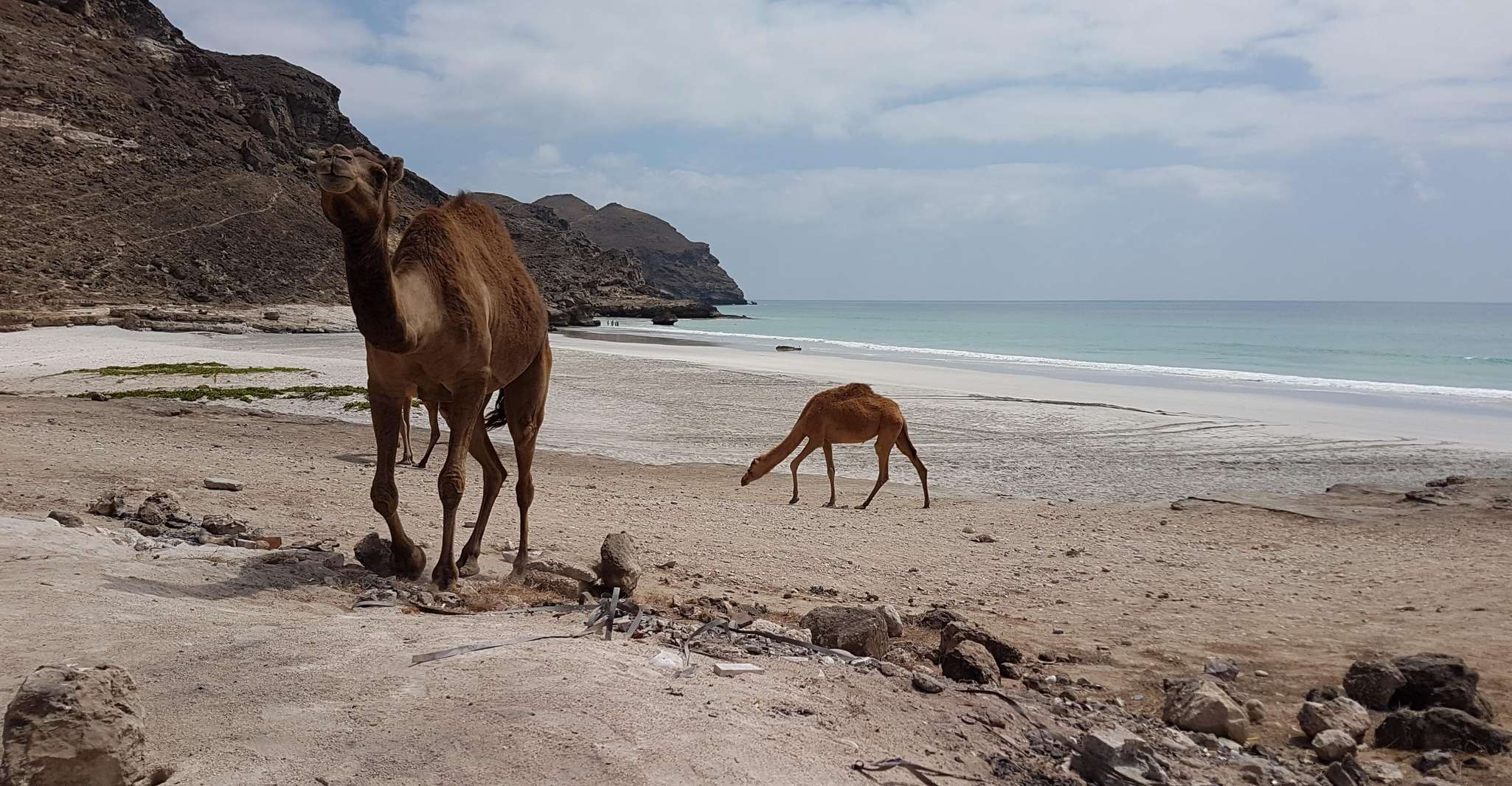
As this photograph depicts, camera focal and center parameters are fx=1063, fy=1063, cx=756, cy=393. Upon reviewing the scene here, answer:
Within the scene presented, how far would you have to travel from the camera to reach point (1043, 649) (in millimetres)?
6262

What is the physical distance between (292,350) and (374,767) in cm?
3278

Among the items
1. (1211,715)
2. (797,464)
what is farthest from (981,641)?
(797,464)

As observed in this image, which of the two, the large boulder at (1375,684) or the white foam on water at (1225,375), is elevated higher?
the white foam on water at (1225,375)

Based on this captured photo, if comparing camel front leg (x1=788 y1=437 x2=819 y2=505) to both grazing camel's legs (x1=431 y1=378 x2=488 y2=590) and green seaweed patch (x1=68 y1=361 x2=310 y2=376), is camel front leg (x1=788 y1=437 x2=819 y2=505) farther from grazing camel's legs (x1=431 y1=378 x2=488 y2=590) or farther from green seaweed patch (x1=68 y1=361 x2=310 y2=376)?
green seaweed patch (x1=68 y1=361 x2=310 y2=376)

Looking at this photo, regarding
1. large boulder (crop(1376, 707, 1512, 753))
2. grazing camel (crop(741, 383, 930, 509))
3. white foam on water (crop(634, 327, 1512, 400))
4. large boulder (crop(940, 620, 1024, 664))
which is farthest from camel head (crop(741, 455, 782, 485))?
white foam on water (crop(634, 327, 1512, 400))

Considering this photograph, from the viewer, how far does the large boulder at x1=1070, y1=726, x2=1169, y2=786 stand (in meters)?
3.81

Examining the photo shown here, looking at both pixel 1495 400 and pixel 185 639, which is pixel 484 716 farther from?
pixel 1495 400

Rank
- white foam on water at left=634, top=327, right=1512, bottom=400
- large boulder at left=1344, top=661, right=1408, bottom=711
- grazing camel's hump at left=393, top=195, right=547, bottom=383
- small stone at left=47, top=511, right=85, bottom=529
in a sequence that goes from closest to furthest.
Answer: large boulder at left=1344, top=661, right=1408, bottom=711
grazing camel's hump at left=393, top=195, right=547, bottom=383
small stone at left=47, top=511, right=85, bottom=529
white foam on water at left=634, top=327, right=1512, bottom=400

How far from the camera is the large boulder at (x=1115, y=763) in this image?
12.5 ft

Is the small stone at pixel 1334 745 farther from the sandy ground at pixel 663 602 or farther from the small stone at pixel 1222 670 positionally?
the small stone at pixel 1222 670

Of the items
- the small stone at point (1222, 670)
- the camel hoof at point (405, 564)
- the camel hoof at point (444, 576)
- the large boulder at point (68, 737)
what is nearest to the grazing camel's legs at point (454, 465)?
the camel hoof at point (444, 576)

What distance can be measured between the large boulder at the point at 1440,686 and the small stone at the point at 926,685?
2.69 metres

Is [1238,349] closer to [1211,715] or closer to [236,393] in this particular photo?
[236,393]

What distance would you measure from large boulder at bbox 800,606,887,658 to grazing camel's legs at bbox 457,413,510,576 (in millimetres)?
2475
